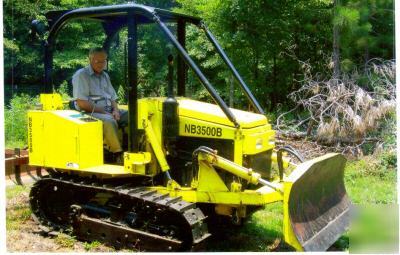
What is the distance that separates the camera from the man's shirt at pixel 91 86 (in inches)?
230

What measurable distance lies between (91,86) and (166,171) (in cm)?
145

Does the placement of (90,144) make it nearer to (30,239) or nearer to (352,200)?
(30,239)

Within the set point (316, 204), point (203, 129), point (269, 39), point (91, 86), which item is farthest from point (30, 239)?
point (269, 39)

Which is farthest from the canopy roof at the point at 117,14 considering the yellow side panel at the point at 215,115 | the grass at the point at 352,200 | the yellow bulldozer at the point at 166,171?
the grass at the point at 352,200

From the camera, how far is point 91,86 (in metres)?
5.96

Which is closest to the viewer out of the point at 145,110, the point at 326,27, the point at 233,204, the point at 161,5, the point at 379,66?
the point at 233,204

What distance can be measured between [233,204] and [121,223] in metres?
1.23

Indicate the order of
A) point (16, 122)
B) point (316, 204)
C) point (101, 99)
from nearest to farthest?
point (316, 204), point (101, 99), point (16, 122)

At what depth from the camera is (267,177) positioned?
563 cm

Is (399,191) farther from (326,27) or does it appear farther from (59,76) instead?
(59,76)

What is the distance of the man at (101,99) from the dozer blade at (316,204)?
2.16 meters

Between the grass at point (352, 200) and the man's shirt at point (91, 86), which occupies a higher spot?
the man's shirt at point (91, 86)

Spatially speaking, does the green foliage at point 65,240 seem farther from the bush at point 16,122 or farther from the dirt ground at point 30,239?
the bush at point 16,122

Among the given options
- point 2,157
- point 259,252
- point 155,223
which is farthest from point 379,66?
point 2,157
